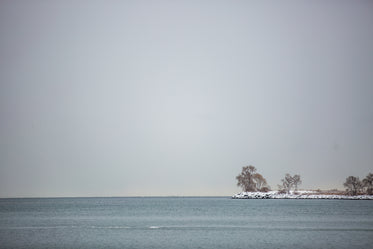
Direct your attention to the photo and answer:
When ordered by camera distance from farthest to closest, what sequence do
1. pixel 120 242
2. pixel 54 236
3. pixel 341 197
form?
pixel 341 197, pixel 54 236, pixel 120 242

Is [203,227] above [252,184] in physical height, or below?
below

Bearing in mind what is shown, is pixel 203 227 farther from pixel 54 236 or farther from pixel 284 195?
pixel 284 195

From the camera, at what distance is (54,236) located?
58.6 meters

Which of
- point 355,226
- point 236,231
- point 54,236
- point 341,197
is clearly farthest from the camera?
point 341,197

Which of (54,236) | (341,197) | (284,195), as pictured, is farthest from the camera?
(284,195)

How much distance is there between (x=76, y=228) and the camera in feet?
224

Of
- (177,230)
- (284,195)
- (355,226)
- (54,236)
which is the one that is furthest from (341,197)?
(54,236)

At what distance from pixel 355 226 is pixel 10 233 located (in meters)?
43.1

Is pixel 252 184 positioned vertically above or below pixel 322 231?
above

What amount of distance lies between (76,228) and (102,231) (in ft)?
19.4

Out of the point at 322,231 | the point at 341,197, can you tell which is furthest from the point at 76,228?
the point at 341,197

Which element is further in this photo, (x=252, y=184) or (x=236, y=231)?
(x=252, y=184)

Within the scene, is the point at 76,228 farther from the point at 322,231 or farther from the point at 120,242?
the point at 322,231

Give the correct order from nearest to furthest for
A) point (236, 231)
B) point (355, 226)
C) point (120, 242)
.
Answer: point (120, 242), point (236, 231), point (355, 226)
